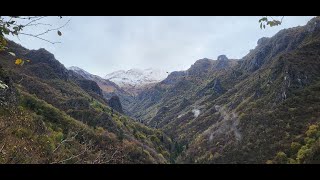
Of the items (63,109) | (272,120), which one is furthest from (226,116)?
(63,109)

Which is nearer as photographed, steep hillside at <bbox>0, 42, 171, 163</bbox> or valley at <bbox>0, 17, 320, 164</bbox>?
steep hillside at <bbox>0, 42, 171, 163</bbox>

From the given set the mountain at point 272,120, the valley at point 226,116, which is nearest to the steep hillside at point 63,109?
the valley at point 226,116

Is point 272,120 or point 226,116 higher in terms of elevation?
point 226,116

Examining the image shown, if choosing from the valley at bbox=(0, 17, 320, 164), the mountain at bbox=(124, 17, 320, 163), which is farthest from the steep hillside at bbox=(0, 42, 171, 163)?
the mountain at bbox=(124, 17, 320, 163)

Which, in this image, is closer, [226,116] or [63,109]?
[63,109]

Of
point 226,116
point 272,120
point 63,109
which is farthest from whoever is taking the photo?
point 226,116

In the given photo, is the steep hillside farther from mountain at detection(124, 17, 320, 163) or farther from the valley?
mountain at detection(124, 17, 320, 163)

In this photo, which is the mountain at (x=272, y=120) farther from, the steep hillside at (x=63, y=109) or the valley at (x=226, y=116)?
the steep hillside at (x=63, y=109)

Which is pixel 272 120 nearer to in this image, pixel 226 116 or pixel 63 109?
pixel 226 116

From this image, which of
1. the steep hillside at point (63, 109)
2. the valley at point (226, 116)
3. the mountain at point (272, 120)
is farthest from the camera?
the mountain at point (272, 120)

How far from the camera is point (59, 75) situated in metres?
130

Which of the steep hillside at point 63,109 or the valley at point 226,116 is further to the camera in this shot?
the valley at point 226,116
